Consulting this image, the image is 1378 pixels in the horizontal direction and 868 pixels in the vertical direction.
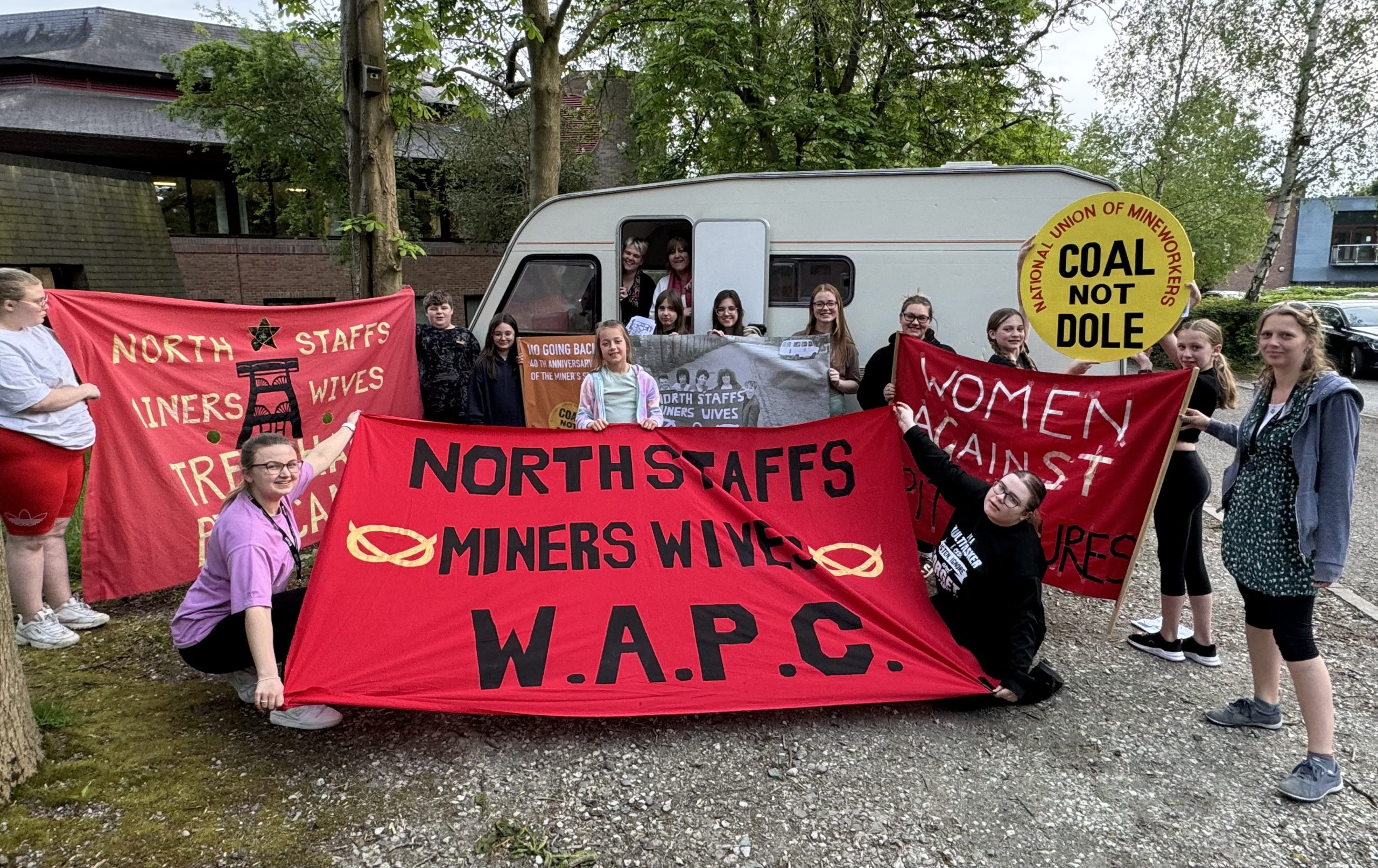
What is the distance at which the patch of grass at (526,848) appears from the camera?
2832 mm

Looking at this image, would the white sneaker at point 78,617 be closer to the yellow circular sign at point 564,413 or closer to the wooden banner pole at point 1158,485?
the yellow circular sign at point 564,413

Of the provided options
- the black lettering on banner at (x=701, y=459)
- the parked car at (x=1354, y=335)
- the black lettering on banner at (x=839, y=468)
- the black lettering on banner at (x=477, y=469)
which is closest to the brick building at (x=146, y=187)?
the black lettering on banner at (x=477, y=469)

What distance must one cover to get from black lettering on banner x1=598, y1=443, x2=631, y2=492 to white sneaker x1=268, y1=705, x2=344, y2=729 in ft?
5.27

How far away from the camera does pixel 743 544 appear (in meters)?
4.07

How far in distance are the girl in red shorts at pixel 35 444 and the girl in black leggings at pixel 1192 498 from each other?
18.0 ft

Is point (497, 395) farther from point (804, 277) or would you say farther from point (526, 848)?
point (526, 848)

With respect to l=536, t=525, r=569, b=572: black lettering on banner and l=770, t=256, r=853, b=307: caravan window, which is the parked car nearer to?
l=770, t=256, r=853, b=307: caravan window

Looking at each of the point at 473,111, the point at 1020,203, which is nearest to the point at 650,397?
the point at 1020,203

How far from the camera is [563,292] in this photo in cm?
754

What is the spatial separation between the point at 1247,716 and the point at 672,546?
107 inches

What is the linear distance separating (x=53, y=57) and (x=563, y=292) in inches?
798

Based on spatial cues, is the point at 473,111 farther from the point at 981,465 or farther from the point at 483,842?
the point at 483,842

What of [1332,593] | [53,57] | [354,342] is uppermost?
[53,57]

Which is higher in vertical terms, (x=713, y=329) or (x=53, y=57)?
(x=53, y=57)
